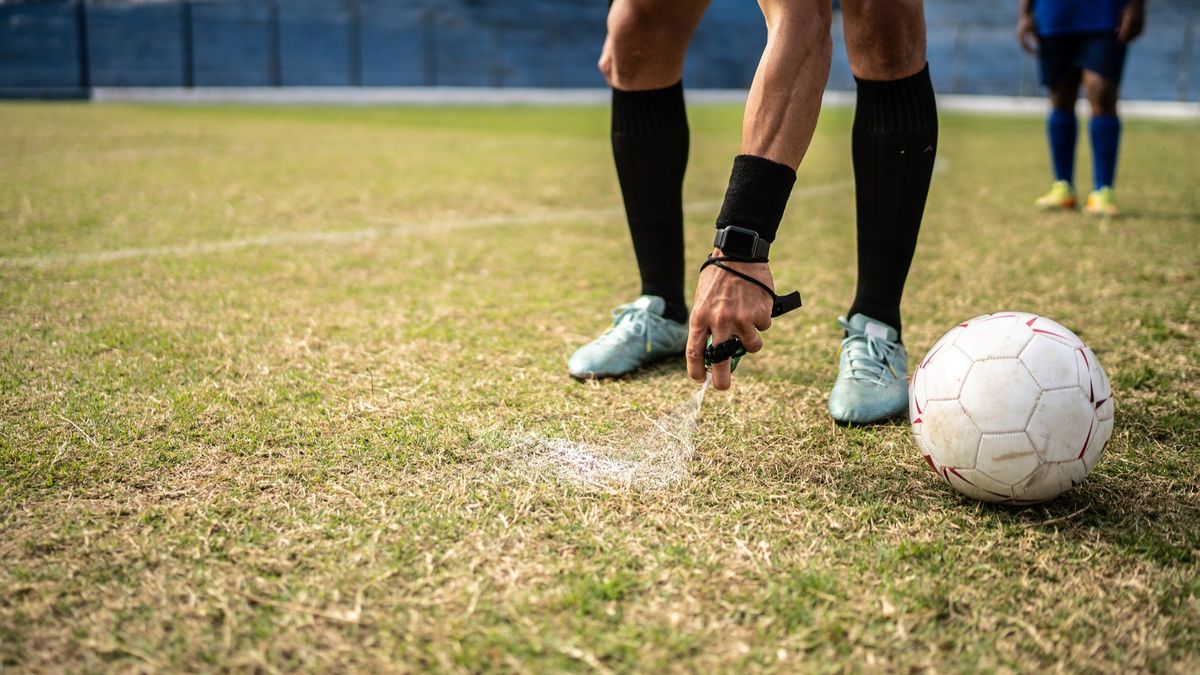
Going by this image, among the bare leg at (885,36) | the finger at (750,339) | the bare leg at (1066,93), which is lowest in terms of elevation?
the finger at (750,339)

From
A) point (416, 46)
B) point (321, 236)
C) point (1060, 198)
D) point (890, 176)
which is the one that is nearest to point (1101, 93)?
point (1060, 198)

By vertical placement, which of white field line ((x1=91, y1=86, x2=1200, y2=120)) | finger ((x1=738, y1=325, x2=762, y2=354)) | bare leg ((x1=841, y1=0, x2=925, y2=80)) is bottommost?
white field line ((x1=91, y1=86, x2=1200, y2=120))

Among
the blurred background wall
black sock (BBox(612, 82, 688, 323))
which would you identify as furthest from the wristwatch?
the blurred background wall

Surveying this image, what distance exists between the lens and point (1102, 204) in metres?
4.77

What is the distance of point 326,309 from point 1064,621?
223 centimetres

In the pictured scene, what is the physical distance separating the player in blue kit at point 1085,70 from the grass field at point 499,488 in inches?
50.9

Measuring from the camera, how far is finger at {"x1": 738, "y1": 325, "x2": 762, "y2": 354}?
1.51 m

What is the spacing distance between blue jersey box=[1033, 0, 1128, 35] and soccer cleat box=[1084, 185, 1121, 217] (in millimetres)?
847

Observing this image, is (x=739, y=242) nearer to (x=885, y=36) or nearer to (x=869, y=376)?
(x=869, y=376)

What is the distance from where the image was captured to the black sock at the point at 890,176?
199 centimetres

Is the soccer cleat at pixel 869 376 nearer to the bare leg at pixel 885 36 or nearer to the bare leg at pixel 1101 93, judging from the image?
the bare leg at pixel 885 36

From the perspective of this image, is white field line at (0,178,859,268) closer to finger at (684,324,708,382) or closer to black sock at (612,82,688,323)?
black sock at (612,82,688,323)

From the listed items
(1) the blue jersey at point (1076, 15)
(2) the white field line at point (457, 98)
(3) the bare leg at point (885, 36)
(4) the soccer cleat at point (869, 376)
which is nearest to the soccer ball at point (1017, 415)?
(4) the soccer cleat at point (869, 376)

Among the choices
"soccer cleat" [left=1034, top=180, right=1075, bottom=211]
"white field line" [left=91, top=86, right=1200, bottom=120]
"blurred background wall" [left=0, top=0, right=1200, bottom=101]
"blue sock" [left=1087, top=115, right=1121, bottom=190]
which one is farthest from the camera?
"blurred background wall" [left=0, top=0, right=1200, bottom=101]
